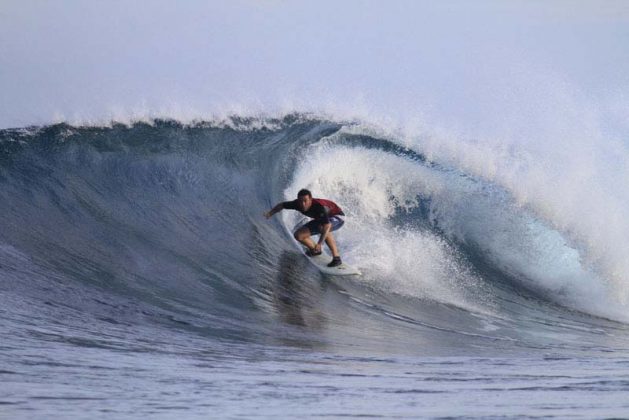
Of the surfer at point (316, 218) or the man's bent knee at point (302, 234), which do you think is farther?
the man's bent knee at point (302, 234)

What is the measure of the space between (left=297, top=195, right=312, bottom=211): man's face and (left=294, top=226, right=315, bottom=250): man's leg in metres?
0.45

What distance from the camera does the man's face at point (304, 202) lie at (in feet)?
30.7

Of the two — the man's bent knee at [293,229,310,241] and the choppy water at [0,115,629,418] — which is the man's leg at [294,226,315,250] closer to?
the man's bent knee at [293,229,310,241]

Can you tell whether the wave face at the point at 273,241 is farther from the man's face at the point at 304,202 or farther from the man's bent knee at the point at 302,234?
the man's face at the point at 304,202

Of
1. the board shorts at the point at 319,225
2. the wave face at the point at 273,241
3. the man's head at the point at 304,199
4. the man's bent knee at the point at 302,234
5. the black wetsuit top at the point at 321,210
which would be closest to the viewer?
the wave face at the point at 273,241

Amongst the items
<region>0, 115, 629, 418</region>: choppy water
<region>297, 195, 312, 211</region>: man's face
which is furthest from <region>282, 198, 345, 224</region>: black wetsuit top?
<region>0, 115, 629, 418</region>: choppy water

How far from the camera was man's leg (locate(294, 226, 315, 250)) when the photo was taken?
9.88m

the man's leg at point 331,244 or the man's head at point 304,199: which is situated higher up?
the man's head at point 304,199

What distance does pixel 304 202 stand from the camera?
9.38 meters

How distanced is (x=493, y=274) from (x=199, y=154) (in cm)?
489

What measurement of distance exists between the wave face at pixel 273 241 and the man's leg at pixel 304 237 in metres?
0.28

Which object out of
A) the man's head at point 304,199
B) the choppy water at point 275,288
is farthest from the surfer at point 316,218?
the choppy water at point 275,288

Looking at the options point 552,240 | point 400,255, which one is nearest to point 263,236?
point 400,255

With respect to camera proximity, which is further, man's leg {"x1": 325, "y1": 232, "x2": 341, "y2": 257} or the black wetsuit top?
man's leg {"x1": 325, "y1": 232, "x2": 341, "y2": 257}
